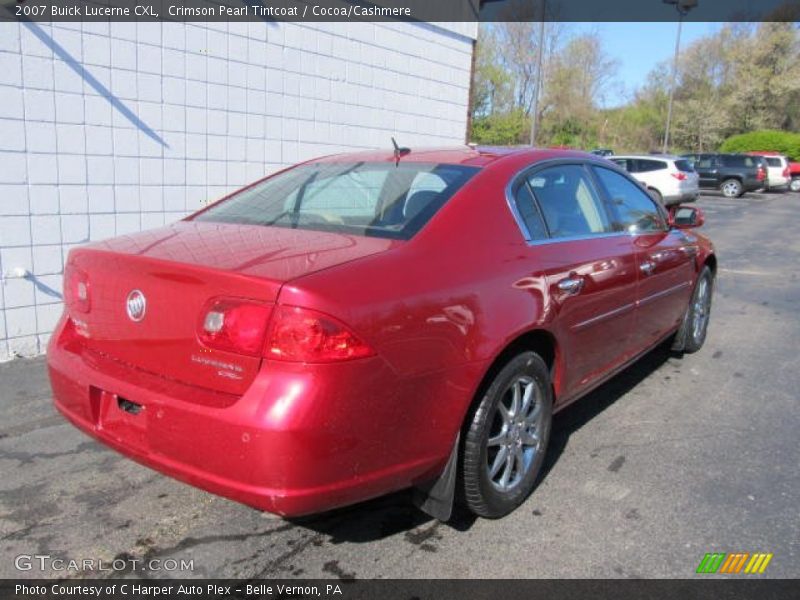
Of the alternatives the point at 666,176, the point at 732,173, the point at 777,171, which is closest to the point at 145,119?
the point at 666,176

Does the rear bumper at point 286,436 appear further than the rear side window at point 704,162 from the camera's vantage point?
No

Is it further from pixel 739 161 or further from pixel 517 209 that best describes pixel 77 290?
pixel 739 161

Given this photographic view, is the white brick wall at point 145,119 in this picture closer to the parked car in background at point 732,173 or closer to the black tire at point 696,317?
the black tire at point 696,317

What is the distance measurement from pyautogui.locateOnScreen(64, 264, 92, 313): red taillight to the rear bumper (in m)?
0.38

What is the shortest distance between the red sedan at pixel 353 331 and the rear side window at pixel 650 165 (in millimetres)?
18925

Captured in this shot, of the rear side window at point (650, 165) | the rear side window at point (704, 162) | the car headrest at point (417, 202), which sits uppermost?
the rear side window at point (704, 162)

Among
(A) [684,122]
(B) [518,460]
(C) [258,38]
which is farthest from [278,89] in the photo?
(A) [684,122]

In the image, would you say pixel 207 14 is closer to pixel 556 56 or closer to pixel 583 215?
pixel 583 215

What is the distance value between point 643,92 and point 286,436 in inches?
2410

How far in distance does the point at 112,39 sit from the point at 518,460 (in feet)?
14.8

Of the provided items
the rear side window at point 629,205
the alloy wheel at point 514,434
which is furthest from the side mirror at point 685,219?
the alloy wheel at point 514,434

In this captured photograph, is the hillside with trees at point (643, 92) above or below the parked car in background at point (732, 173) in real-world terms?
above

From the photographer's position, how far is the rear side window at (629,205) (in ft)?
13.2

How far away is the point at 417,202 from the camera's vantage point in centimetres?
289
